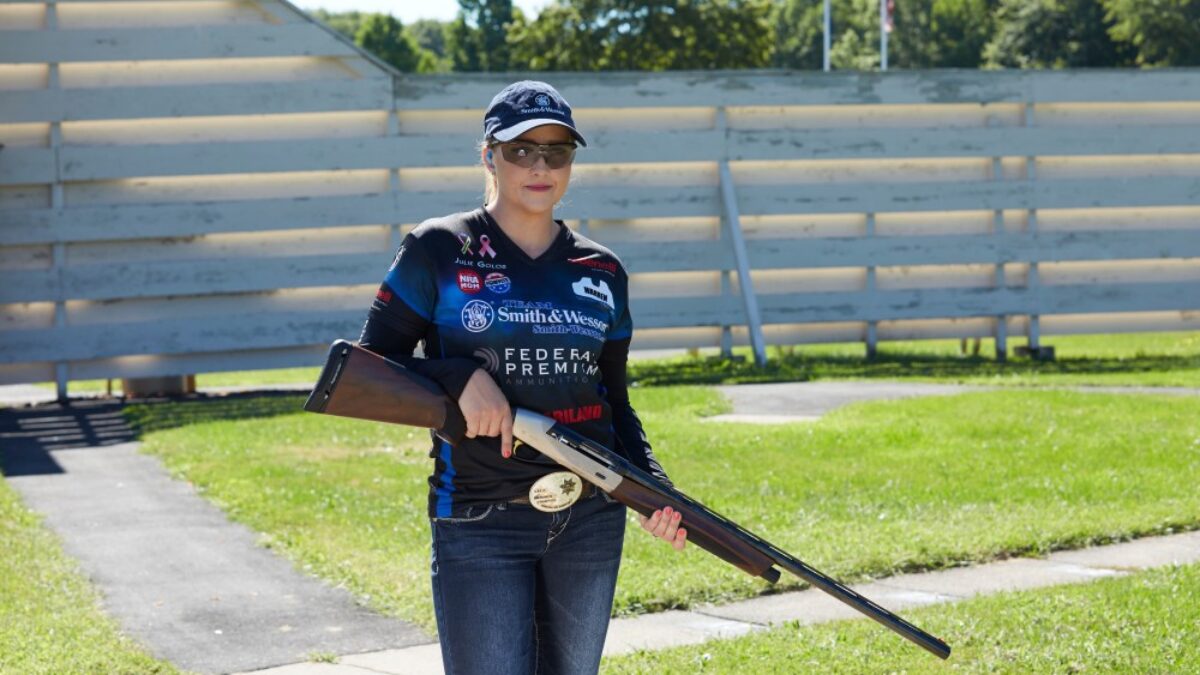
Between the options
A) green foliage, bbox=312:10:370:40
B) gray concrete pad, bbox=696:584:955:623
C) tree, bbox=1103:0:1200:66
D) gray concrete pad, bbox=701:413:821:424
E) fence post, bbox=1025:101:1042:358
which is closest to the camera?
gray concrete pad, bbox=696:584:955:623

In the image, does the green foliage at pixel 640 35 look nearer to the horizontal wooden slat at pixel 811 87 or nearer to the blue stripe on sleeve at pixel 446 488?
the horizontal wooden slat at pixel 811 87

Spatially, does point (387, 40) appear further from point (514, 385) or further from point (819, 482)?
point (514, 385)

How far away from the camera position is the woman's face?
435 cm

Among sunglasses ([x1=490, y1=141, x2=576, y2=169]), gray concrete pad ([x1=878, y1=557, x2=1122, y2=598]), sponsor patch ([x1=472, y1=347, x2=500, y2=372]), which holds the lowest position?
gray concrete pad ([x1=878, y1=557, x2=1122, y2=598])

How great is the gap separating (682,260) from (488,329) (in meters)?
17.0

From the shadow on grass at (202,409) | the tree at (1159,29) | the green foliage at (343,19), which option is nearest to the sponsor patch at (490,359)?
the shadow on grass at (202,409)

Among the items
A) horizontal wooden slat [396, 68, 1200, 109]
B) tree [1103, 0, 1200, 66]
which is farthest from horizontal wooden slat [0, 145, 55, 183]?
tree [1103, 0, 1200, 66]

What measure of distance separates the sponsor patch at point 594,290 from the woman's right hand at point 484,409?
380 mm

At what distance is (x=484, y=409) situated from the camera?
415 centimetres

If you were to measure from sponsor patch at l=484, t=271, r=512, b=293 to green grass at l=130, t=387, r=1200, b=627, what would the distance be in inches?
156

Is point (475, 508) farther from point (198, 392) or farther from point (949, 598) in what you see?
point (198, 392)

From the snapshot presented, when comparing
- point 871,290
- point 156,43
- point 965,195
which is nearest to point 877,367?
point 871,290

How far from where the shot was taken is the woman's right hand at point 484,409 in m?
4.15

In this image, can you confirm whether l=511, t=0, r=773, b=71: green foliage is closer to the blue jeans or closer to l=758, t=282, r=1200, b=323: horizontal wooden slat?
l=758, t=282, r=1200, b=323: horizontal wooden slat
